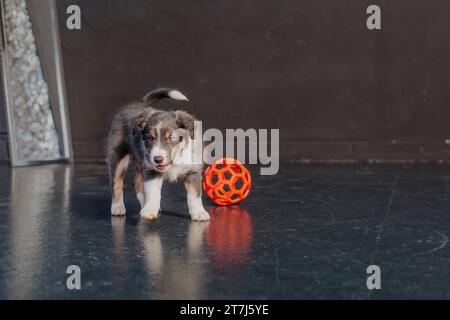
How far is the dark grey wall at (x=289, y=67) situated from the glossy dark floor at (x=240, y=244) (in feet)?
5.81

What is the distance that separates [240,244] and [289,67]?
3898 millimetres

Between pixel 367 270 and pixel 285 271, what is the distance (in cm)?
31

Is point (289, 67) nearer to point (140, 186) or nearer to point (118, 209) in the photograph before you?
point (140, 186)

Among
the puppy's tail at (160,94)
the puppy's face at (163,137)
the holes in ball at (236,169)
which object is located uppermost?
the puppy's tail at (160,94)

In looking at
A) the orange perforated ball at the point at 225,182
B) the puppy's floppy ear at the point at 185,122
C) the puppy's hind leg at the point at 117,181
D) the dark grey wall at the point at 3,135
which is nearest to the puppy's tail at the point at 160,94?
the puppy's floppy ear at the point at 185,122

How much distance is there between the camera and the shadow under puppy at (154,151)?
134 inches

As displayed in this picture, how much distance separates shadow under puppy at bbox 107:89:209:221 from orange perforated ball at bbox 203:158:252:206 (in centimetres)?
40

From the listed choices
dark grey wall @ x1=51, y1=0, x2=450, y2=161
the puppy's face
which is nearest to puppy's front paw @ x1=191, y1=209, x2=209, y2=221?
the puppy's face

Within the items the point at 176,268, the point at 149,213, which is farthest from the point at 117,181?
the point at 176,268

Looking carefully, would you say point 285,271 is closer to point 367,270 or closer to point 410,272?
point 367,270

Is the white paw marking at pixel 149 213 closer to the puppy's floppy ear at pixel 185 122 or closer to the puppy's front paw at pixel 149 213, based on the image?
the puppy's front paw at pixel 149 213

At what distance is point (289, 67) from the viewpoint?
22.0 feet

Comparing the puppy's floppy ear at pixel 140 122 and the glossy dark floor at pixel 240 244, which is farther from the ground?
the puppy's floppy ear at pixel 140 122

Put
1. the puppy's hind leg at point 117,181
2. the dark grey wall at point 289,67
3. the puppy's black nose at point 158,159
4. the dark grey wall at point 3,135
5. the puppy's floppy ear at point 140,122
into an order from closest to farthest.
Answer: the puppy's black nose at point 158,159, the puppy's floppy ear at point 140,122, the puppy's hind leg at point 117,181, the dark grey wall at point 289,67, the dark grey wall at point 3,135
